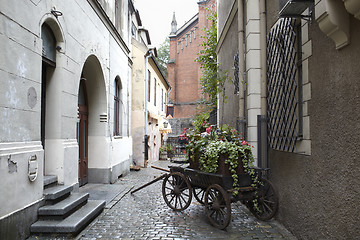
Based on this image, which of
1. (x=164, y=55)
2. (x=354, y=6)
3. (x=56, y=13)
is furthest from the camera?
(x=164, y=55)

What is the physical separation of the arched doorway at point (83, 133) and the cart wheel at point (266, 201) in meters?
5.58

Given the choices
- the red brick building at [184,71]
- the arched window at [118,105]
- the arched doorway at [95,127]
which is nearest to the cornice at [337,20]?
the arched doorway at [95,127]

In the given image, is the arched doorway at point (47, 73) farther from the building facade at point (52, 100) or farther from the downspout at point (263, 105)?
the downspout at point (263, 105)

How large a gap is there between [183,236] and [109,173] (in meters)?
5.50

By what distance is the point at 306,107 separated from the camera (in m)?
4.30

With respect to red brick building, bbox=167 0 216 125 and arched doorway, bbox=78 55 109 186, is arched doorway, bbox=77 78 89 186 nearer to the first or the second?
arched doorway, bbox=78 55 109 186

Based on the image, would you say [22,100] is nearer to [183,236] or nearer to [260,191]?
[183,236]

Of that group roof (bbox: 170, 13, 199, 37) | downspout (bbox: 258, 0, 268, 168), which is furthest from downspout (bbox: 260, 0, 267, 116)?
roof (bbox: 170, 13, 199, 37)

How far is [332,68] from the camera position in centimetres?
359

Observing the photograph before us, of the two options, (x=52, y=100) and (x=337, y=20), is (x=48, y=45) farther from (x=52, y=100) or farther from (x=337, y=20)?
(x=337, y=20)

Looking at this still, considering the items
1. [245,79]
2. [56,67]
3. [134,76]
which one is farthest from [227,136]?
[134,76]

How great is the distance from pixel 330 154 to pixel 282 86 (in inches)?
75.8

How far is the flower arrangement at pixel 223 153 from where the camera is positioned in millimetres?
5160

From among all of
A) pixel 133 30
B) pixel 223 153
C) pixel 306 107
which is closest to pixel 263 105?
pixel 223 153
